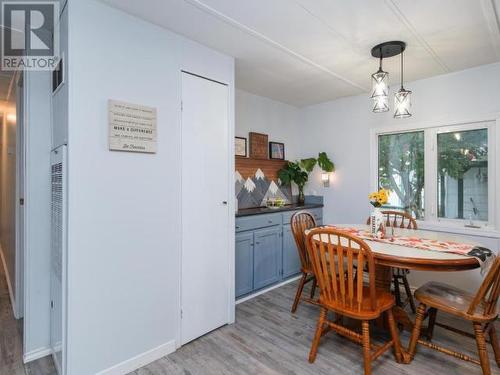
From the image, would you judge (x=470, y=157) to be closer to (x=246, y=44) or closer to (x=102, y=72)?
(x=246, y=44)

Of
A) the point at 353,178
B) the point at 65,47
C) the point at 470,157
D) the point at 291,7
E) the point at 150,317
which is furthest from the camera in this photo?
the point at 353,178

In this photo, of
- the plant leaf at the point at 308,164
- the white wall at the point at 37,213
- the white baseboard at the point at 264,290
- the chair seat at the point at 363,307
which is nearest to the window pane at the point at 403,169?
the plant leaf at the point at 308,164

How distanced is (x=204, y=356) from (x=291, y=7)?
258 cm

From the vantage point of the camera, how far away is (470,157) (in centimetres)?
307

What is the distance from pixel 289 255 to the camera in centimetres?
368

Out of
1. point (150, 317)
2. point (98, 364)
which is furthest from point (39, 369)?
point (150, 317)

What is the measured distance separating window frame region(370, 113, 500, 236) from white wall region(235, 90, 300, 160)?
1200 mm

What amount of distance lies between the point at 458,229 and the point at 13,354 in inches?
166

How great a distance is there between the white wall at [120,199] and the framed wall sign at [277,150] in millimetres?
1995

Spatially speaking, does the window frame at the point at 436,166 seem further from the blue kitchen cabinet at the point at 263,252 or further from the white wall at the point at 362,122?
the blue kitchen cabinet at the point at 263,252

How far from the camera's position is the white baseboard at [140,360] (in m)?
1.90

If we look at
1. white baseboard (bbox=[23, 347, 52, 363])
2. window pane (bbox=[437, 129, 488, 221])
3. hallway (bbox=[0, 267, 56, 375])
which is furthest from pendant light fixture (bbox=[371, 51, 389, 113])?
white baseboard (bbox=[23, 347, 52, 363])

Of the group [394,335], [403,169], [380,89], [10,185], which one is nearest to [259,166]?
[403,169]

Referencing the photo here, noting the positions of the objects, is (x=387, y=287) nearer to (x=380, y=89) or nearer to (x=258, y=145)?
(x=380, y=89)
